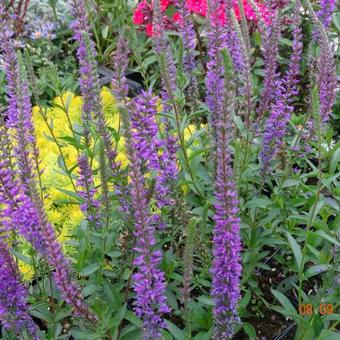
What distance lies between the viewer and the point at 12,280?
6.62 feet

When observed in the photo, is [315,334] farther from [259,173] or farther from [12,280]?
[12,280]

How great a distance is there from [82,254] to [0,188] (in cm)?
50

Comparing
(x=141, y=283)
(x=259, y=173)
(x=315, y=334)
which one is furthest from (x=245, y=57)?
(x=315, y=334)

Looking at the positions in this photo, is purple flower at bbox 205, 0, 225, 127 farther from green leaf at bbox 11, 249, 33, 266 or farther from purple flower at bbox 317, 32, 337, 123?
green leaf at bbox 11, 249, 33, 266

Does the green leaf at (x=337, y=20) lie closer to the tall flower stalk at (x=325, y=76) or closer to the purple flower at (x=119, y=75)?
the tall flower stalk at (x=325, y=76)

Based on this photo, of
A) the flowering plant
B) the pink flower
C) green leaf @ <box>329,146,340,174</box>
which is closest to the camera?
the flowering plant

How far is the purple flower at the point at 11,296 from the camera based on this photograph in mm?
1969

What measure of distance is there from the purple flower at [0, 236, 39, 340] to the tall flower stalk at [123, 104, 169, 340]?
0.46m

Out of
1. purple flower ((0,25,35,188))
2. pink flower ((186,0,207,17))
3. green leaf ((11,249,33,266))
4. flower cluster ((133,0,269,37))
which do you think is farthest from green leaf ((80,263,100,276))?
pink flower ((186,0,207,17))

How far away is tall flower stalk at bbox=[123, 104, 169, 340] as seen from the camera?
4.86 ft

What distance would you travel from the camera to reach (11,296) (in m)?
2.05

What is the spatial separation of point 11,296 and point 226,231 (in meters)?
0.86

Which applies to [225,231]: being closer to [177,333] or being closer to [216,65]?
[177,333]

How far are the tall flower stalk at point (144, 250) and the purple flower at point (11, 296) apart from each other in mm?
465
